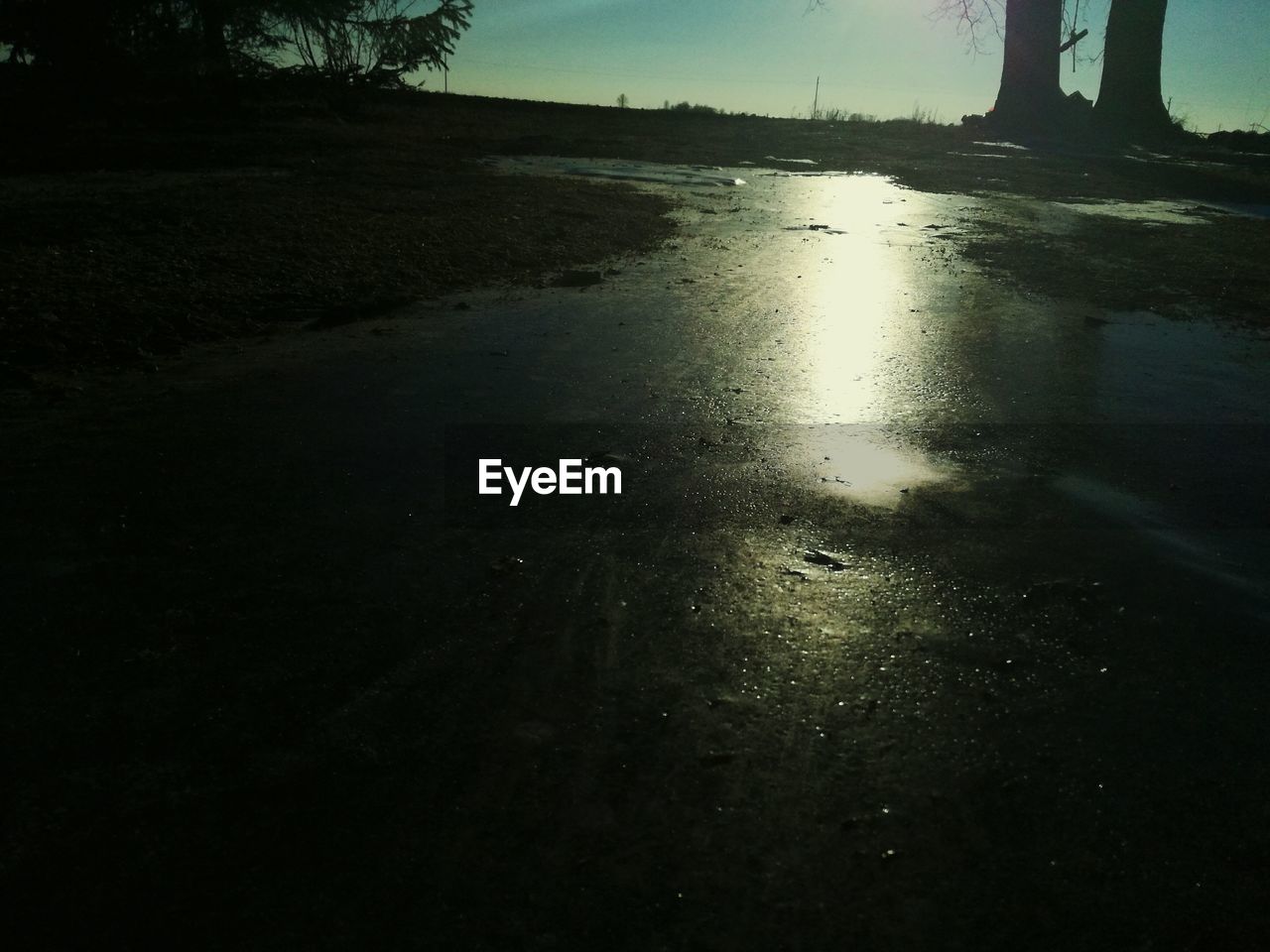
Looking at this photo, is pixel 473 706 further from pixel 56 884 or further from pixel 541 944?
pixel 56 884

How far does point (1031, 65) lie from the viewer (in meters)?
23.2

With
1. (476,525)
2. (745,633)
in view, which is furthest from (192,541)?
(745,633)

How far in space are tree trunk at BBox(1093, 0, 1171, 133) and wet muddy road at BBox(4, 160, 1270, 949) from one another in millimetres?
22126

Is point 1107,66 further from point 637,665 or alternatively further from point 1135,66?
point 637,665

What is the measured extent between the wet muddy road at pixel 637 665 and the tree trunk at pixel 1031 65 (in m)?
22.1

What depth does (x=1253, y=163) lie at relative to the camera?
58.4 feet

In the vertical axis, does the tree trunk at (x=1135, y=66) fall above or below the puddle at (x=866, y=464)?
above

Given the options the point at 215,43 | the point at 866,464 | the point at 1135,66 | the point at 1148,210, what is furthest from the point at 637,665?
the point at 1135,66

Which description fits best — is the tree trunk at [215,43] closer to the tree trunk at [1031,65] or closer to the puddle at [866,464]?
the puddle at [866,464]

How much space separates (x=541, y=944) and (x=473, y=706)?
658 millimetres

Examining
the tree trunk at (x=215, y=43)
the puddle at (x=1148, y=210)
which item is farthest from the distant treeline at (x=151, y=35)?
the puddle at (x=1148, y=210)

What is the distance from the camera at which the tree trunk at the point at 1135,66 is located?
2230 centimetres

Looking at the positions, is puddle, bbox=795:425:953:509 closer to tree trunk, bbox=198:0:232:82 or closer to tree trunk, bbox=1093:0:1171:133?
tree trunk, bbox=198:0:232:82

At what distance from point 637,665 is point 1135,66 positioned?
1010 inches
